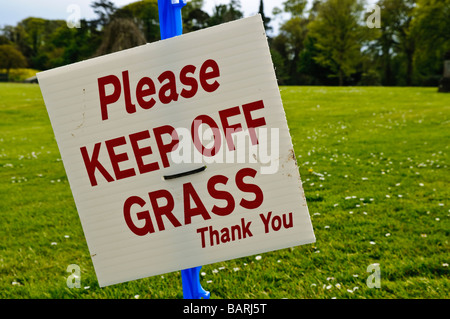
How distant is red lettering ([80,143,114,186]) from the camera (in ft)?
5.08

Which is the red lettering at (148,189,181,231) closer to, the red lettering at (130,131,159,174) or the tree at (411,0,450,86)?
the red lettering at (130,131,159,174)

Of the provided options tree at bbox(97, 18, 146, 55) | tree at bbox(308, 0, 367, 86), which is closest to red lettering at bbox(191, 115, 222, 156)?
tree at bbox(97, 18, 146, 55)

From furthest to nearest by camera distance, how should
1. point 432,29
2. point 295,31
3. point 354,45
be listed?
point 295,31
point 354,45
point 432,29

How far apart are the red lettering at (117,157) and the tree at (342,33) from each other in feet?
164

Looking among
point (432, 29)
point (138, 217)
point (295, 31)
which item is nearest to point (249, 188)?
point (138, 217)

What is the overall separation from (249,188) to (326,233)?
342 centimetres

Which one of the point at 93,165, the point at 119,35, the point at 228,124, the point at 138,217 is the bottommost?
the point at 138,217

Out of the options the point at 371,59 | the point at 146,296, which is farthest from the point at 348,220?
the point at 371,59

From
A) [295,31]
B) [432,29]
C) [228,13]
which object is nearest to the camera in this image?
[228,13]

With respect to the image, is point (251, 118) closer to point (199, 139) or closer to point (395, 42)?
point (199, 139)

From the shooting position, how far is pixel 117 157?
1.56 m

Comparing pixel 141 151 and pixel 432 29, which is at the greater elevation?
pixel 432 29
